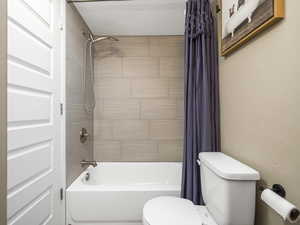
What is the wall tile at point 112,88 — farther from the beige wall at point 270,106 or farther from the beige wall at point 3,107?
the beige wall at point 3,107

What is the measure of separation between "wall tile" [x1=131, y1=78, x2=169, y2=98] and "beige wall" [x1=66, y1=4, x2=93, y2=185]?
68 cm

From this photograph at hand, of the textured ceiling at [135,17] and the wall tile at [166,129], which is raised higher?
the textured ceiling at [135,17]

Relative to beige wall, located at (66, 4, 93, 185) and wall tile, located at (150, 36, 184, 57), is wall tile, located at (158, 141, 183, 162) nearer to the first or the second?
beige wall, located at (66, 4, 93, 185)

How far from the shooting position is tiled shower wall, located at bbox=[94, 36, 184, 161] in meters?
2.69

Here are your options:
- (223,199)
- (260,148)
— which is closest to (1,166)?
(223,199)

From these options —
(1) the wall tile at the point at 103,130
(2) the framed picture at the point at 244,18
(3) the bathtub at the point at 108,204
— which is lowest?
(3) the bathtub at the point at 108,204

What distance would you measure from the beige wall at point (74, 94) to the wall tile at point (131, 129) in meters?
0.43

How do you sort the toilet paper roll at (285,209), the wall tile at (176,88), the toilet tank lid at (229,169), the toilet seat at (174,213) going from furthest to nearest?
the wall tile at (176,88) → the toilet seat at (174,213) → the toilet tank lid at (229,169) → the toilet paper roll at (285,209)

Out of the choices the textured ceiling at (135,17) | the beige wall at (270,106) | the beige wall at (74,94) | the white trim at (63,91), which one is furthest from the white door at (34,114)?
the beige wall at (270,106)

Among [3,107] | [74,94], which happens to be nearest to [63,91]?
[74,94]

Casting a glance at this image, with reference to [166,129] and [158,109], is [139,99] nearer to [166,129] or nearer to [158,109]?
[158,109]

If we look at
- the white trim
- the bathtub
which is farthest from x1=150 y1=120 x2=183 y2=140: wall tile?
the white trim

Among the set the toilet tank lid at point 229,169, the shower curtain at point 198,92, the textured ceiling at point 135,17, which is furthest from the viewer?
the textured ceiling at point 135,17

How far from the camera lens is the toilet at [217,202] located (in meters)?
1.12
